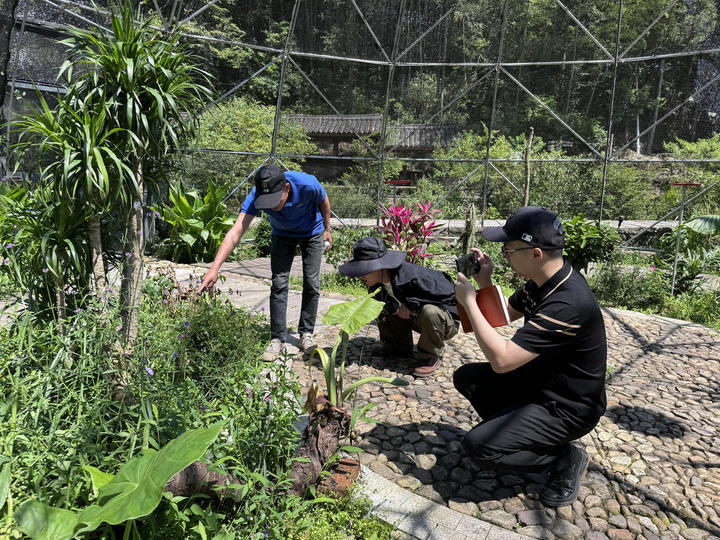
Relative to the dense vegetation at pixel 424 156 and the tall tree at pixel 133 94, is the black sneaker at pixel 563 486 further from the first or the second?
the tall tree at pixel 133 94

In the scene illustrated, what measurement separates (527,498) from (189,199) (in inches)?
255

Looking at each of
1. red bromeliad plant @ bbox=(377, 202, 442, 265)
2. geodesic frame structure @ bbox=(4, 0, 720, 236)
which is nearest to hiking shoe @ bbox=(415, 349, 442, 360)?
red bromeliad plant @ bbox=(377, 202, 442, 265)

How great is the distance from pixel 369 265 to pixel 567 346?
1364 millimetres

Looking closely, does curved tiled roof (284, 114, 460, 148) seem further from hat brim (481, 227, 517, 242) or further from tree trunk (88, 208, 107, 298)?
hat brim (481, 227, 517, 242)

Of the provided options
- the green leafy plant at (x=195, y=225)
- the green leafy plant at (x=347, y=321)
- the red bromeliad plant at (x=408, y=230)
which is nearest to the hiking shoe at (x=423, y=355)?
the green leafy plant at (x=347, y=321)

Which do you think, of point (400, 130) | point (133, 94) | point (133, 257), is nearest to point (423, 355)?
point (133, 257)

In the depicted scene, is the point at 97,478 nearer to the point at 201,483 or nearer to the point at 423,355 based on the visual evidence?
the point at 201,483

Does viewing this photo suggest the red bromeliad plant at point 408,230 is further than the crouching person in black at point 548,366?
Yes

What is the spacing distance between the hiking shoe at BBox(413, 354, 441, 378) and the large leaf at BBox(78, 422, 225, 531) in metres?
2.25

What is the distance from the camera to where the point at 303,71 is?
9.30 meters

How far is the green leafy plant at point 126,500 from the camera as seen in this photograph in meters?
1.20

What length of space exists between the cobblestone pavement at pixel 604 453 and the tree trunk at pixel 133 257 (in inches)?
49.1

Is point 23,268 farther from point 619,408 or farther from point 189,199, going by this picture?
point 189,199

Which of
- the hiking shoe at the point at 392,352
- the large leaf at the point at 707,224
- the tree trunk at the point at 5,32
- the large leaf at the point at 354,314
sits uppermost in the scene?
the tree trunk at the point at 5,32
